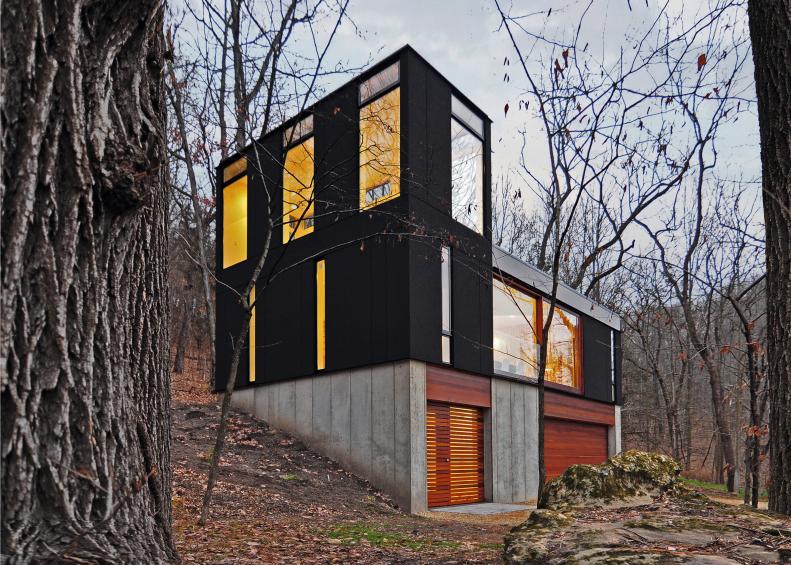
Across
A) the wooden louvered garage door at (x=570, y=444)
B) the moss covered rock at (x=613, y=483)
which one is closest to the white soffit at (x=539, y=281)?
the wooden louvered garage door at (x=570, y=444)

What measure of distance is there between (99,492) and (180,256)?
24.7 meters

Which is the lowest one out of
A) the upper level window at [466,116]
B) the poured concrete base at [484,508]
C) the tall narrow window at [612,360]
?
the poured concrete base at [484,508]

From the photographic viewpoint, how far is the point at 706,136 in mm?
9859

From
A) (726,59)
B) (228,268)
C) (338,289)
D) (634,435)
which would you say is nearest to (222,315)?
(228,268)

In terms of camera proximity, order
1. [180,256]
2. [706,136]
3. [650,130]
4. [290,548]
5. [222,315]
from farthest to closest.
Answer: [180,256] → [222,315] → [706,136] → [650,130] → [290,548]

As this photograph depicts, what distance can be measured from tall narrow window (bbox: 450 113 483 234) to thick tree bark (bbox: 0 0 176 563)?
1079 centimetres

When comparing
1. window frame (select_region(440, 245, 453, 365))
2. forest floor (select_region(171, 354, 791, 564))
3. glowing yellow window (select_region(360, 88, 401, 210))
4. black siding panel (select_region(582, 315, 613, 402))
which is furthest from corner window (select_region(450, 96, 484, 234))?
black siding panel (select_region(582, 315, 613, 402))

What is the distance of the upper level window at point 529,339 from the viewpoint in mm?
14370

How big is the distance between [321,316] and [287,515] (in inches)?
212

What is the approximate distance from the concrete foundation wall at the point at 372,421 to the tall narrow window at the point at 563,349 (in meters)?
6.54

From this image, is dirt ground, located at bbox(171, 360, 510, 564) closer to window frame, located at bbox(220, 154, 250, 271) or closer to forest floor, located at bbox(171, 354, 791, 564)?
forest floor, located at bbox(171, 354, 791, 564)

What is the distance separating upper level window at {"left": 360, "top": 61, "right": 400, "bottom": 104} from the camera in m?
12.1

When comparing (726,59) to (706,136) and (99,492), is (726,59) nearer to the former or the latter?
(706,136)

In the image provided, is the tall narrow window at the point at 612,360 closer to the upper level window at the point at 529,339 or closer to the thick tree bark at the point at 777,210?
the upper level window at the point at 529,339
